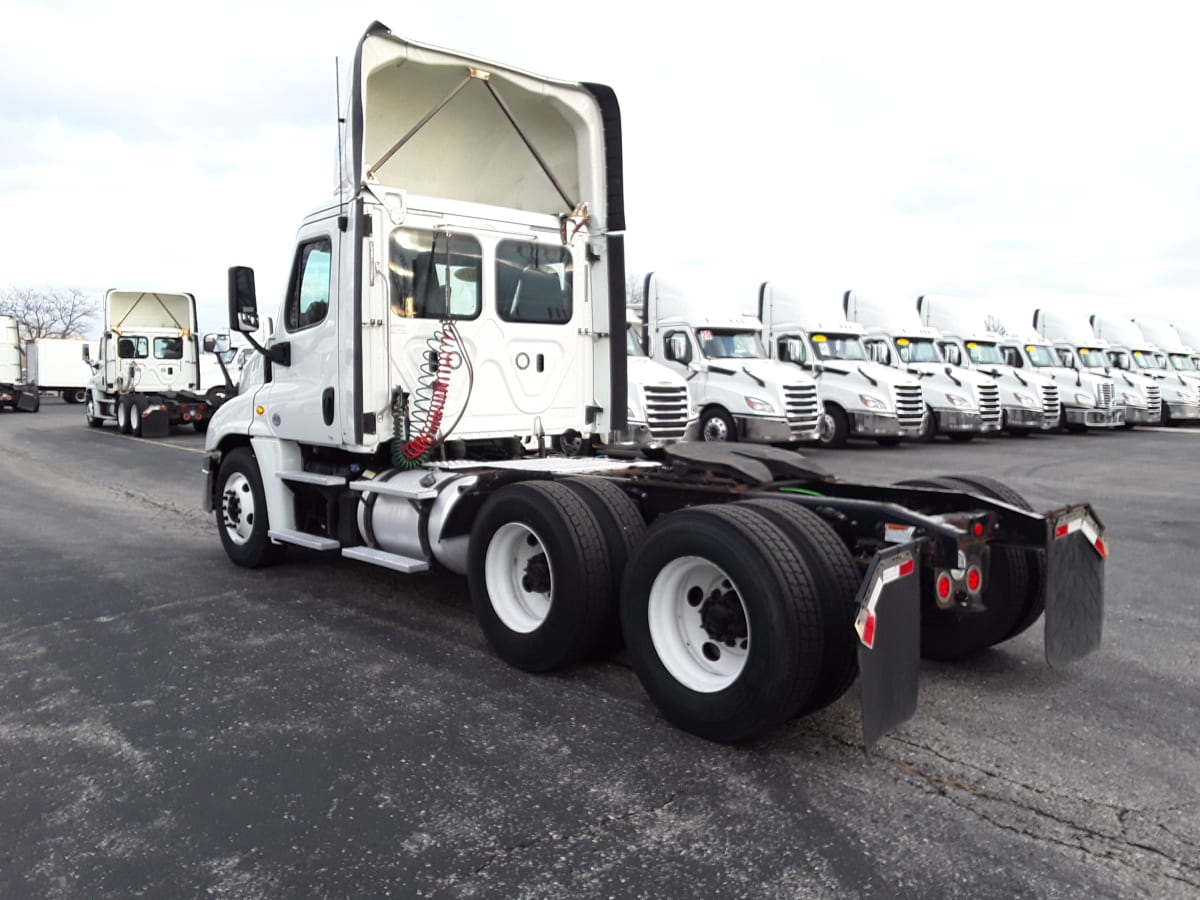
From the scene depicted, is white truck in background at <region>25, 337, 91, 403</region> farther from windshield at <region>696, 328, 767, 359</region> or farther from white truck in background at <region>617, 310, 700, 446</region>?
white truck in background at <region>617, 310, 700, 446</region>

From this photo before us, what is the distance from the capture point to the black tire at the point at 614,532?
468 cm

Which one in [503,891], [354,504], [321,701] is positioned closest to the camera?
[503,891]

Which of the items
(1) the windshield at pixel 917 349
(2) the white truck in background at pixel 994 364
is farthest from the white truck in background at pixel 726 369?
(2) the white truck in background at pixel 994 364

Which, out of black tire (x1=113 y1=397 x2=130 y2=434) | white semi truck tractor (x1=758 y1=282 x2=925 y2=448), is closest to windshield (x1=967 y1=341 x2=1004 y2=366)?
white semi truck tractor (x1=758 y1=282 x2=925 y2=448)

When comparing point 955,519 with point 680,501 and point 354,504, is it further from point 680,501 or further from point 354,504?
point 354,504

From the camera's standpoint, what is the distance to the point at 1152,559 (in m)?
7.89

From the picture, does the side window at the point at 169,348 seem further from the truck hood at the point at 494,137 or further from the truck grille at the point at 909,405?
the truck hood at the point at 494,137

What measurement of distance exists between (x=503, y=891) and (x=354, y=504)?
3.95m

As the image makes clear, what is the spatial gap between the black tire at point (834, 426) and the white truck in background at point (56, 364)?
114ft

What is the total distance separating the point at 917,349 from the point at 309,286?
57.6 ft

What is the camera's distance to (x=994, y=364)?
2328 centimetres

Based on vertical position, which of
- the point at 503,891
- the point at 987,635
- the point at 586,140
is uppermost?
the point at 586,140

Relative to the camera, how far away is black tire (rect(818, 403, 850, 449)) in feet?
61.8

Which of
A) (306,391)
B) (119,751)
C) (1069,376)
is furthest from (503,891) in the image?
(1069,376)
